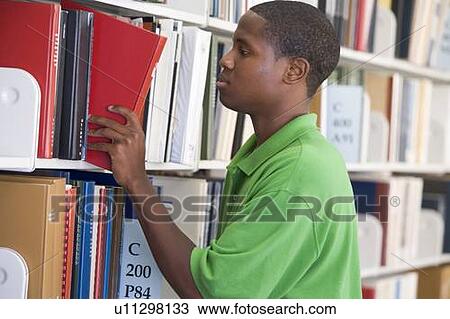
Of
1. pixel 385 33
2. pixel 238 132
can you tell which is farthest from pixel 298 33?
pixel 385 33

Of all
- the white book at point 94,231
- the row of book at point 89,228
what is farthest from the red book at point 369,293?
the white book at point 94,231

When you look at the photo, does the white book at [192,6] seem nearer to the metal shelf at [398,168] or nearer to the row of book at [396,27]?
the row of book at [396,27]

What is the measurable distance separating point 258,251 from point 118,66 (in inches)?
14.7

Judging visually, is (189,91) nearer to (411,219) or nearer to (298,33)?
(298,33)

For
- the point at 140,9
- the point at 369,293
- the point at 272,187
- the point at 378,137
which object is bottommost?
the point at 369,293

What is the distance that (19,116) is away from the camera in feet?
4.00

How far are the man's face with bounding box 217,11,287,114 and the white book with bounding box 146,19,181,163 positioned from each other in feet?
0.57

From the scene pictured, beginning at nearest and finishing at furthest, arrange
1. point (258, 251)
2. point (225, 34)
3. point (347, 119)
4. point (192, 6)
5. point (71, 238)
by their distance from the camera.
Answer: point (258, 251)
point (71, 238)
point (192, 6)
point (225, 34)
point (347, 119)

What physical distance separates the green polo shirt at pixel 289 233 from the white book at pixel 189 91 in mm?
269

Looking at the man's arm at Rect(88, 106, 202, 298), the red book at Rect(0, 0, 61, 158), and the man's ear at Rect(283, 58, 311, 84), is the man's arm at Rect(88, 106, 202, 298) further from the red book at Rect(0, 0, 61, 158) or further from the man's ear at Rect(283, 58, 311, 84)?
the man's ear at Rect(283, 58, 311, 84)

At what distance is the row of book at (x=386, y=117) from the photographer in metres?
2.11

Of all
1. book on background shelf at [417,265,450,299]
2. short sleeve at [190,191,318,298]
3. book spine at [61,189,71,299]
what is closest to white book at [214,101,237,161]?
book spine at [61,189,71,299]
